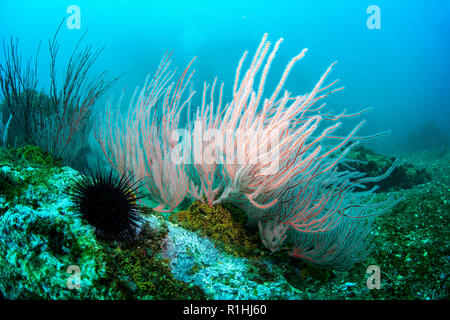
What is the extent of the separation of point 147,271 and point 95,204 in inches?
27.4

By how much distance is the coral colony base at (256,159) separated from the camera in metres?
2.10

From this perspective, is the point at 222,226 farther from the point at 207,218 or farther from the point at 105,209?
the point at 105,209

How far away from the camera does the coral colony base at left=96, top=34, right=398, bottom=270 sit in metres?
2.10

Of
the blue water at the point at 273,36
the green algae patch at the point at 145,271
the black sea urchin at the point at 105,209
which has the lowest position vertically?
the green algae patch at the point at 145,271

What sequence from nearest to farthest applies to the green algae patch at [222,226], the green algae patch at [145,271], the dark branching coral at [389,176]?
the green algae patch at [145,271]
the green algae patch at [222,226]
the dark branching coral at [389,176]

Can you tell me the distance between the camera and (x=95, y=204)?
1.72m

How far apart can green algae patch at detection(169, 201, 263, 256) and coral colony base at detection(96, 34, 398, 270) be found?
129 millimetres

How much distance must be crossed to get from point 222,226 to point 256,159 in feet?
3.16

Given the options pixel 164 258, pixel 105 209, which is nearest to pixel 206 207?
pixel 164 258

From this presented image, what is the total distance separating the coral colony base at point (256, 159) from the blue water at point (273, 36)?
51487mm

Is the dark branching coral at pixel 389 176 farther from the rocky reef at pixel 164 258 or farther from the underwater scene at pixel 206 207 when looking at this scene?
the rocky reef at pixel 164 258

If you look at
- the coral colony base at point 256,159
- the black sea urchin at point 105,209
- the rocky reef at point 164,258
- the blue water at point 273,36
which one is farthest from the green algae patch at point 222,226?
the blue water at point 273,36

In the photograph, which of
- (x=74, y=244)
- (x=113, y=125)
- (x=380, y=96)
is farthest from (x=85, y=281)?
(x=380, y=96)

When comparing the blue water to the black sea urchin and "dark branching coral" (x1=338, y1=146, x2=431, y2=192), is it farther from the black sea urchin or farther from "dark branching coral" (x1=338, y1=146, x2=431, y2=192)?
the black sea urchin
